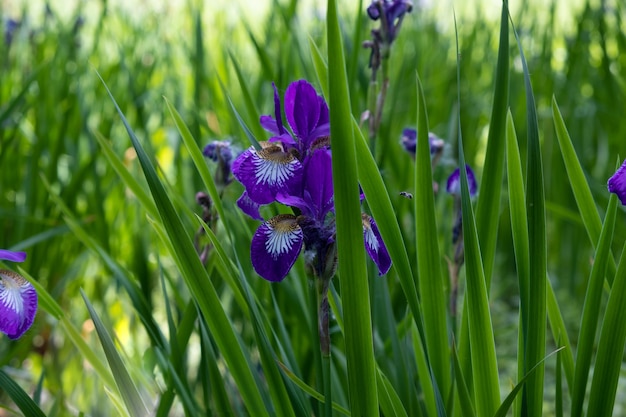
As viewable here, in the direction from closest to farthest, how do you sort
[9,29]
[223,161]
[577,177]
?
[577,177] < [223,161] < [9,29]

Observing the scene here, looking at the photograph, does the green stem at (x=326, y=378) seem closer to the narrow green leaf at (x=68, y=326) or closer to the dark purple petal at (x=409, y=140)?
the narrow green leaf at (x=68, y=326)

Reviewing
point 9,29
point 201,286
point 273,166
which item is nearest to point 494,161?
point 273,166

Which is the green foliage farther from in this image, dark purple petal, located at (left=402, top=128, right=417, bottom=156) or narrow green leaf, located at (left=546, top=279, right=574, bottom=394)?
dark purple petal, located at (left=402, top=128, right=417, bottom=156)

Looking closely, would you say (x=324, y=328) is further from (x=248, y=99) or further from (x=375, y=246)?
(x=248, y=99)

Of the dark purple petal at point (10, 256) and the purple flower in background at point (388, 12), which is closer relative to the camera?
the dark purple petal at point (10, 256)

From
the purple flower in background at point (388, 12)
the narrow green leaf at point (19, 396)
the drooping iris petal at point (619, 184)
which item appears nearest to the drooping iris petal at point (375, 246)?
the drooping iris petal at point (619, 184)

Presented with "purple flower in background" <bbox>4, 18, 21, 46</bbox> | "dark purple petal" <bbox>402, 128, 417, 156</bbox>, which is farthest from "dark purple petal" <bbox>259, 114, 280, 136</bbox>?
"purple flower in background" <bbox>4, 18, 21, 46</bbox>

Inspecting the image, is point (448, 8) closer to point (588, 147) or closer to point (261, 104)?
point (588, 147)
